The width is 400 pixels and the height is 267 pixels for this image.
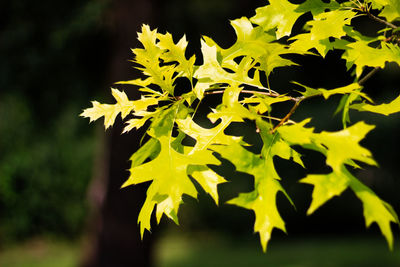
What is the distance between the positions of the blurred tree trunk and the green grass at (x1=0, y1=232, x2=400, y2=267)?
1697 millimetres

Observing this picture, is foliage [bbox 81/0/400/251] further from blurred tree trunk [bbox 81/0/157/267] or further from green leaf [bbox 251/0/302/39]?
blurred tree trunk [bbox 81/0/157/267]

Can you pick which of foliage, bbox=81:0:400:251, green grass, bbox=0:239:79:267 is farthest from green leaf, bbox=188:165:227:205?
green grass, bbox=0:239:79:267

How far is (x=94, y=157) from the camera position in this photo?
1107cm

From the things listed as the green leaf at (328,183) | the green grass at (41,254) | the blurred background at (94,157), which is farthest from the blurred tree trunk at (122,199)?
the green leaf at (328,183)

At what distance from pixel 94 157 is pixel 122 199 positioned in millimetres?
5093

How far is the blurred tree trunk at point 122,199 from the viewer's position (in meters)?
6.19

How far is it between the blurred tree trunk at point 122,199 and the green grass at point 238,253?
5.57 ft

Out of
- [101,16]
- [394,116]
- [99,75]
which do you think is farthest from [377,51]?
[99,75]

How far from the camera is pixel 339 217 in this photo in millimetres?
10508

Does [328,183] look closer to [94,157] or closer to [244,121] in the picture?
[244,121]

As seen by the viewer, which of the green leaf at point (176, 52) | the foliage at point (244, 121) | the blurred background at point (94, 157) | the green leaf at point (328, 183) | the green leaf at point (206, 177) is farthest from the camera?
the blurred background at point (94, 157)

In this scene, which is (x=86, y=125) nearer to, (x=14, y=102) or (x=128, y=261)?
(x=14, y=102)

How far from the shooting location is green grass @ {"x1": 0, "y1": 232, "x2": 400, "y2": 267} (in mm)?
8742

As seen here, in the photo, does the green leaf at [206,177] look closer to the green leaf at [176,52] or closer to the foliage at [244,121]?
the foliage at [244,121]
